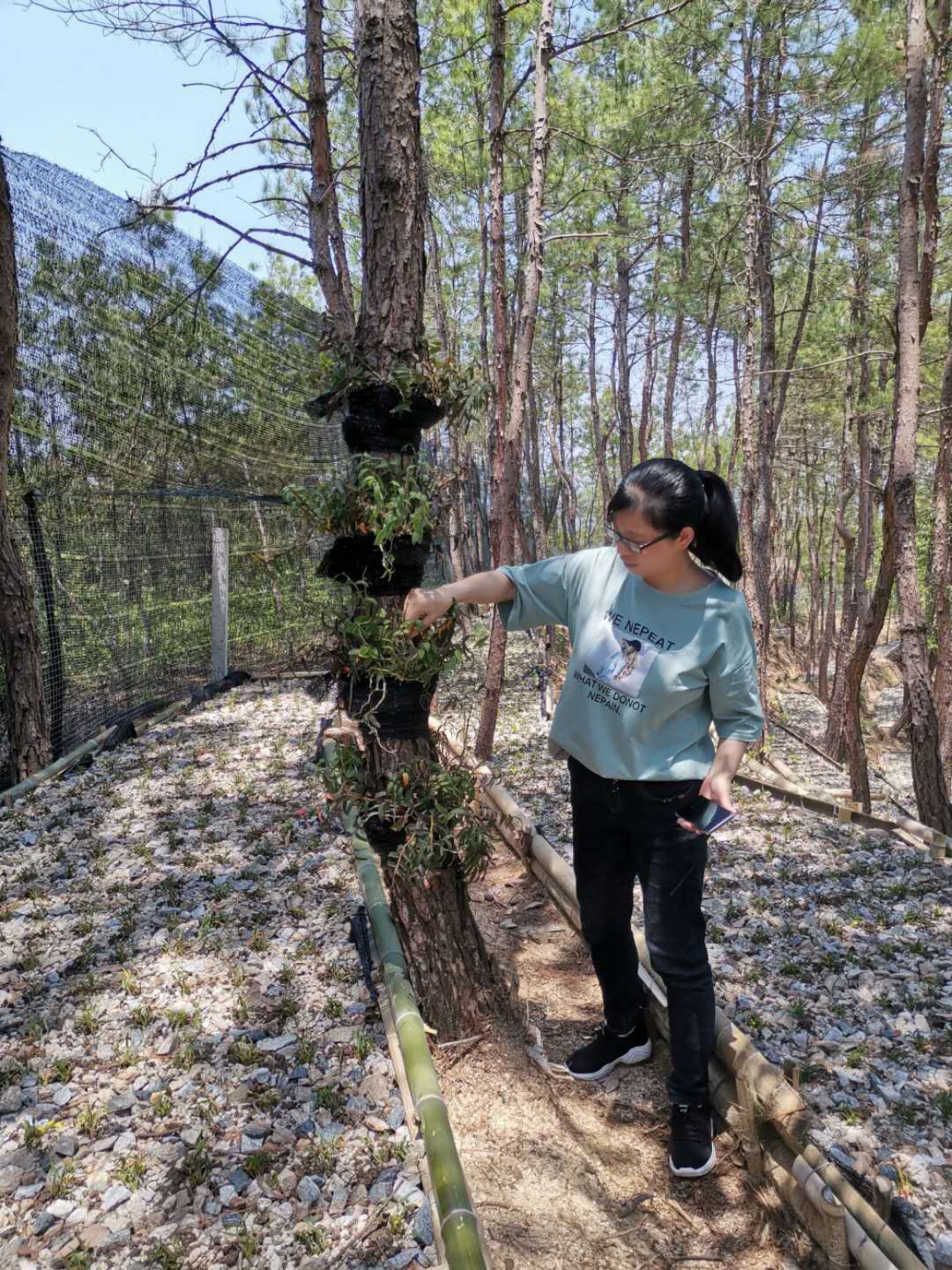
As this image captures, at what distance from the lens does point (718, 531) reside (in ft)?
6.74

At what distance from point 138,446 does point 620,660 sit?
5.51 metres

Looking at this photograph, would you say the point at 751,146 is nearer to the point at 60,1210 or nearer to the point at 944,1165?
the point at 944,1165

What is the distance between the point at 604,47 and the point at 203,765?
29.4 ft

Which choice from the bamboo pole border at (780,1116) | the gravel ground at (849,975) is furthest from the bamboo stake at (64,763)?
the bamboo pole border at (780,1116)

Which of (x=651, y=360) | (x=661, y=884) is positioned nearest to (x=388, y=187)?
(x=661, y=884)

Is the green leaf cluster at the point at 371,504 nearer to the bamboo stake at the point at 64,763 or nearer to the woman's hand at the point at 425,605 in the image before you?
the woman's hand at the point at 425,605

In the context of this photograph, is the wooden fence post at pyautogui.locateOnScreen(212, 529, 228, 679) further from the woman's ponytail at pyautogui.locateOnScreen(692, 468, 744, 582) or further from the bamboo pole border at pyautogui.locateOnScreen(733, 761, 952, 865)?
the woman's ponytail at pyautogui.locateOnScreen(692, 468, 744, 582)

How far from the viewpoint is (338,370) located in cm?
226

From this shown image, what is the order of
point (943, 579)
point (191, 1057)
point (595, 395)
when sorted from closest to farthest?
point (191, 1057), point (943, 579), point (595, 395)

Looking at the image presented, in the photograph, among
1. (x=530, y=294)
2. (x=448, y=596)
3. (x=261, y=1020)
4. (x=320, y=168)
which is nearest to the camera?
(x=448, y=596)

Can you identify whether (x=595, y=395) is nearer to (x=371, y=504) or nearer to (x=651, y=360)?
(x=651, y=360)

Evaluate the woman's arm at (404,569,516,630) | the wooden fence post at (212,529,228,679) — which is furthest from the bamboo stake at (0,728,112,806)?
the woman's arm at (404,569,516,630)

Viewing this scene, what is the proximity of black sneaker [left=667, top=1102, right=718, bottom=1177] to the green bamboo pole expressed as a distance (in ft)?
1.99

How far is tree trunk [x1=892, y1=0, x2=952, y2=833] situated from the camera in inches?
196
